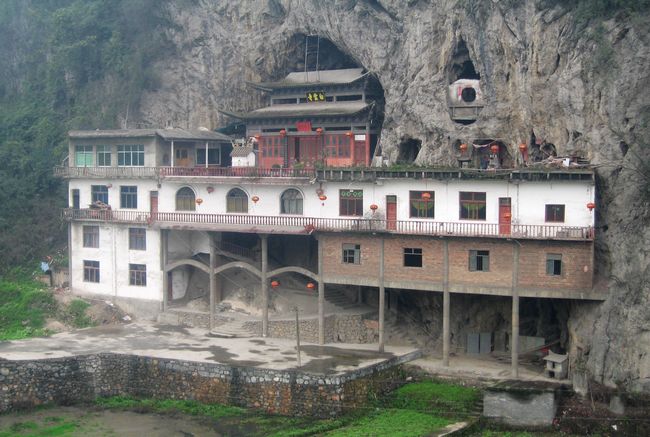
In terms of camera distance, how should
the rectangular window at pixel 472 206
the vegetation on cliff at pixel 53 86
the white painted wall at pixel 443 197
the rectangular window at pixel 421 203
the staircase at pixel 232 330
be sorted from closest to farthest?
1. the white painted wall at pixel 443 197
2. the rectangular window at pixel 472 206
3. the rectangular window at pixel 421 203
4. the staircase at pixel 232 330
5. the vegetation on cliff at pixel 53 86

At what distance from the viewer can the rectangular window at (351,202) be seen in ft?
131

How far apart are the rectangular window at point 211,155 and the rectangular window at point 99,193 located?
4.88 metres

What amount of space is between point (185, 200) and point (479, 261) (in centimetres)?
1486

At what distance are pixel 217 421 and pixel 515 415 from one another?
421 inches

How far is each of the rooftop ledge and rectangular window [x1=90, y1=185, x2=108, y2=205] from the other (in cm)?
62

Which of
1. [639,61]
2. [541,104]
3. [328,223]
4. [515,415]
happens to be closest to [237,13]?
[328,223]

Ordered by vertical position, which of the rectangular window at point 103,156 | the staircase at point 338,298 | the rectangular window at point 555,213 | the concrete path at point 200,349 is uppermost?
the rectangular window at point 103,156

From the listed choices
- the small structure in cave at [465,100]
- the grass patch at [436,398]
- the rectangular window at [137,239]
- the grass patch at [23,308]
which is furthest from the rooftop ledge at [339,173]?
the grass patch at [436,398]

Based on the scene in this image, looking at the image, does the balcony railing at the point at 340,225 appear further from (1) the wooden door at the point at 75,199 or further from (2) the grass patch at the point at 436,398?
(2) the grass patch at the point at 436,398

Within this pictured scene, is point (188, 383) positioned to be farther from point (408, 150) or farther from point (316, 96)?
point (316, 96)

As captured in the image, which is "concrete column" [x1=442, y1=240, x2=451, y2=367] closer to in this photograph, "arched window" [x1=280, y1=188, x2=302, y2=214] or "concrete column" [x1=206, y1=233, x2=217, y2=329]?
"arched window" [x1=280, y1=188, x2=302, y2=214]

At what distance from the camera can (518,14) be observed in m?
37.4

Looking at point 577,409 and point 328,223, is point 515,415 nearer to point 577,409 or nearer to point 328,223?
point 577,409

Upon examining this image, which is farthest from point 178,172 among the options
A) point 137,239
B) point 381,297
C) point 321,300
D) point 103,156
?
point 381,297
